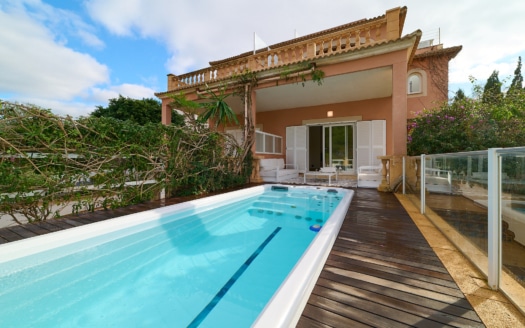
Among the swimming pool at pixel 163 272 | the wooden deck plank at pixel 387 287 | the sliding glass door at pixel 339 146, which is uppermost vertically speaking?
the sliding glass door at pixel 339 146

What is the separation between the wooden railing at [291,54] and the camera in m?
5.99

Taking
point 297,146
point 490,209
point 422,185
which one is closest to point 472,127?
point 422,185

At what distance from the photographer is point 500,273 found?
147 centimetres

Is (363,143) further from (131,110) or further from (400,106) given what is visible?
(131,110)

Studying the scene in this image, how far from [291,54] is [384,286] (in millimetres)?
7323

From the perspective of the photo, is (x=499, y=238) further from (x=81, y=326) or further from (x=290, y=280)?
(x=81, y=326)

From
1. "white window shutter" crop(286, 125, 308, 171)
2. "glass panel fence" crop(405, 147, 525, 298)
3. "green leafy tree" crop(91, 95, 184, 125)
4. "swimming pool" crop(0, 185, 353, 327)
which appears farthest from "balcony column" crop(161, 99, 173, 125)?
"glass panel fence" crop(405, 147, 525, 298)

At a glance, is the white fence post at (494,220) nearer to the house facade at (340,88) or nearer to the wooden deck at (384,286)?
the wooden deck at (384,286)

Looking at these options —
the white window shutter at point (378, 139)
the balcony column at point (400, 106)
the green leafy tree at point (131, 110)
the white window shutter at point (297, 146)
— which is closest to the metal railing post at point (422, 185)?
the balcony column at point (400, 106)

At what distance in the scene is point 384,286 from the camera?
152 centimetres

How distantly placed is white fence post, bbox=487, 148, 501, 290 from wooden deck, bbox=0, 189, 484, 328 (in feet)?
0.87

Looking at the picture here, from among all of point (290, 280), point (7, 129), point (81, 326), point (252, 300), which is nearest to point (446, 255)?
point (290, 280)

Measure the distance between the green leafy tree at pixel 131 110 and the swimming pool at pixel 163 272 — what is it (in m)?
14.3

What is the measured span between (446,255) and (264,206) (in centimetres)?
352
